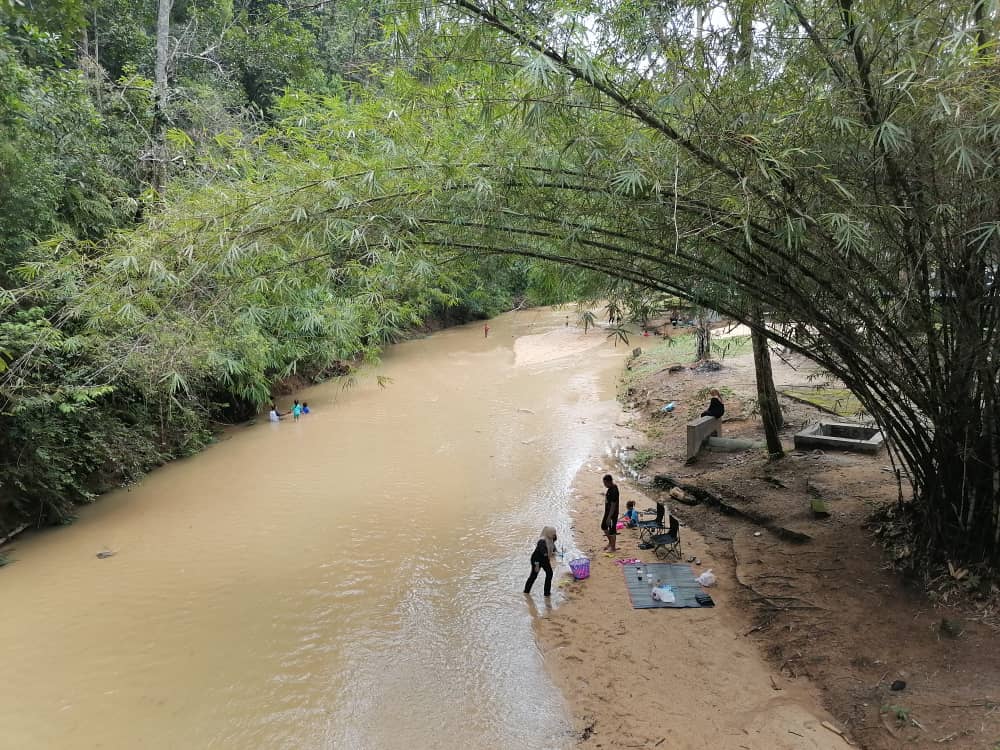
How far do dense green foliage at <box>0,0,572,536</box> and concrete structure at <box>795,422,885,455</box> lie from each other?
4.22 meters

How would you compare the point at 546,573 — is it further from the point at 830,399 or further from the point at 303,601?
the point at 830,399

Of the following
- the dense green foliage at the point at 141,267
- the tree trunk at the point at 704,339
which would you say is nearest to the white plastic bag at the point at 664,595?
the dense green foliage at the point at 141,267

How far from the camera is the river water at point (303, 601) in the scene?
4156mm

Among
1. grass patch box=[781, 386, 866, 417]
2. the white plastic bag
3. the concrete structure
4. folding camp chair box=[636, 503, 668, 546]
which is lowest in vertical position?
the white plastic bag

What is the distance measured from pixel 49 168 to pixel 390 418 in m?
7.13

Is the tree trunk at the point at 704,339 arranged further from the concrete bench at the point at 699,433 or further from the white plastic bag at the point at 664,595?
the white plastic bag at the point at 664,595

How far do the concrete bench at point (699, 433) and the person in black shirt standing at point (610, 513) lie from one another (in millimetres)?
2454

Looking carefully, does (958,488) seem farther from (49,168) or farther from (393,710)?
(49,168)

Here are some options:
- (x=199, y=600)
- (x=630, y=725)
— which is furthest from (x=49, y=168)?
(x=630, y=725)

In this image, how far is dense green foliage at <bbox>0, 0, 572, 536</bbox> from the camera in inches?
163

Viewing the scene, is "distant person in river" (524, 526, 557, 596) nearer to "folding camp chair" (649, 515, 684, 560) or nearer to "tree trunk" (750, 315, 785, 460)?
"folding camp chair" (649, 515, 684, 560)

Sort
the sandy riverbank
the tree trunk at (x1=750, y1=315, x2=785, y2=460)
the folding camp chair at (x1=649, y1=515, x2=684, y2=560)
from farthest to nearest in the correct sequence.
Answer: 1. the tree trunk at (x1=750, y1=315, x2=785, y2=460)
2. the folding camp chair at (x1=649, y1=515, x2=684, y2=560)
3. the sandy riverbank

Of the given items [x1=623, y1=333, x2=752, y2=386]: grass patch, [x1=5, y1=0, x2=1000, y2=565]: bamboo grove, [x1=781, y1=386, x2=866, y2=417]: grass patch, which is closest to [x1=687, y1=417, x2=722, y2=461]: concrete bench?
[x1=781, y1=386, x2=866, y2=417]: grass patch

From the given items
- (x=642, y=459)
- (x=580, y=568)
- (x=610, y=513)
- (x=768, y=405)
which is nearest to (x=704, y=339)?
(x=642, y=459)
